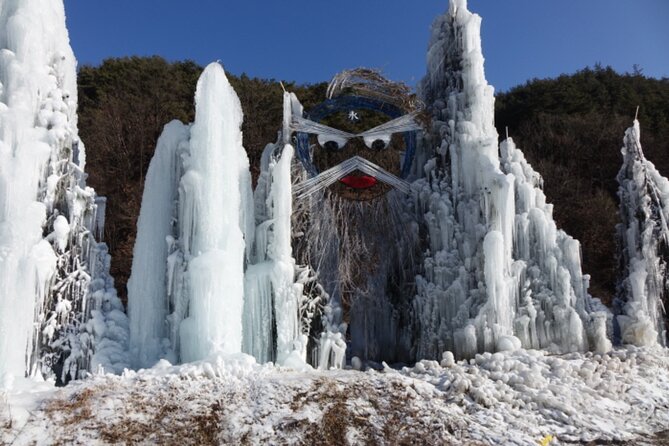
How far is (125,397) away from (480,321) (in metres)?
6.21

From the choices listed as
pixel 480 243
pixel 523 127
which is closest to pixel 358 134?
pixel 480 243

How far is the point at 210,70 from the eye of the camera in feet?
36.2

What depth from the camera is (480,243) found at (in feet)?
39.1

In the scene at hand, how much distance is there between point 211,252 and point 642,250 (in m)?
8.15

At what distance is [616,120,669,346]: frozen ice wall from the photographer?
1175cm

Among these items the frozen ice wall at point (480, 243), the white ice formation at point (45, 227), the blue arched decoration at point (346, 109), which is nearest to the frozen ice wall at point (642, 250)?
the frozen ice wall at point (480, 243)

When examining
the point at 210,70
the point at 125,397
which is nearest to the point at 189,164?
the point at 210,70

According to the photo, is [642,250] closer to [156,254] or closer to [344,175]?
[344,175]

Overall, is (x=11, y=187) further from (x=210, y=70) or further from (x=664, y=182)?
(x=664, y=182)

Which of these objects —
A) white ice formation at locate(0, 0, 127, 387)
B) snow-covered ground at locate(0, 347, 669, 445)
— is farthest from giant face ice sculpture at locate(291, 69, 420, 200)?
snow-covered ground at locate(0, 347, 669, 445)

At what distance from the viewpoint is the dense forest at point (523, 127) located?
2120cm

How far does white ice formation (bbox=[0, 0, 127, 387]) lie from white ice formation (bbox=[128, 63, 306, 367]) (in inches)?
25.1

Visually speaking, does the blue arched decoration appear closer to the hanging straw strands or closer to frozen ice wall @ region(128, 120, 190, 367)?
the hanging straw strands

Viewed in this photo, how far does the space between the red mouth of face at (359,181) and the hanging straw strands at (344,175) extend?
0.15m
